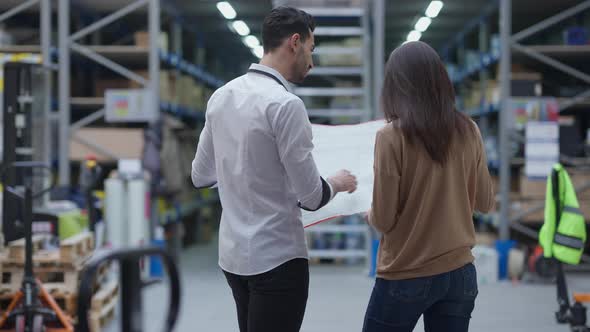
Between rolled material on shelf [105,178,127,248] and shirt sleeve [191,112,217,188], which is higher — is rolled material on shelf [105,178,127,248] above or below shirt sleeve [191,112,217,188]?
below

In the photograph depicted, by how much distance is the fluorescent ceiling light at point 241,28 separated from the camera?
1094cm

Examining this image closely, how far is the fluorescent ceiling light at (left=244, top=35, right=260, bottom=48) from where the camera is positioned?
12530 millimetres

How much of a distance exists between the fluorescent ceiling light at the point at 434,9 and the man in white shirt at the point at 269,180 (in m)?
7.21

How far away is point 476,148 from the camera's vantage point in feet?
7.32

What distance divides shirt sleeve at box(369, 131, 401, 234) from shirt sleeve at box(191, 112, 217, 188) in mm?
585

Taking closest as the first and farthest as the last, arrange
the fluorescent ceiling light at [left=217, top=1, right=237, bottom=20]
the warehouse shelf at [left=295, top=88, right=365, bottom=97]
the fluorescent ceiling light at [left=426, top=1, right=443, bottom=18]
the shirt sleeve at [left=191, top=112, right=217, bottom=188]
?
the shirt sleeve at [left=191, top=112, right=217, bottom=188], the warehouse shelf at [left=295, top=88, right=365, bottom=97], the fluorescent ceiling light at [left=426, top=1, right=443, bottom=18], the fluorescent ceiling light at [left=217, top=1, right=237, bottom=20]

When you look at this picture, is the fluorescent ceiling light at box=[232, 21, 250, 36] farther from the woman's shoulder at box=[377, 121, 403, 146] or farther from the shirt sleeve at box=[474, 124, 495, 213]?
the woman's shoulder at box=[377, 121, 403, 146]

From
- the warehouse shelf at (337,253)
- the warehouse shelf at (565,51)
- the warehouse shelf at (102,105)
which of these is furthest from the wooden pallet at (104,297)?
the warehouse shelf at (565,51)

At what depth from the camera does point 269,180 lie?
2125 millimetres

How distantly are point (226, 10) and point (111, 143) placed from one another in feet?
9.42

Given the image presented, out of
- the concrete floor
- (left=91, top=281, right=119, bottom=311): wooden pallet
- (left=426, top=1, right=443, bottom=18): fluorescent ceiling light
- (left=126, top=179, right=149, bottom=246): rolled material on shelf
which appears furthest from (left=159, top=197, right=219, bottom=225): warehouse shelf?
(left=426, top=1, right=443, bottom=18): fluorescent ceiling light

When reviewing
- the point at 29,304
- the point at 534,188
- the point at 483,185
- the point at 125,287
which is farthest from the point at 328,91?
the point at 125,287

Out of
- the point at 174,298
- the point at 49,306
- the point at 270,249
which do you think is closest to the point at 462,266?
the point at 270,249

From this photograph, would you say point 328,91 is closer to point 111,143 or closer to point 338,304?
point 111,143
